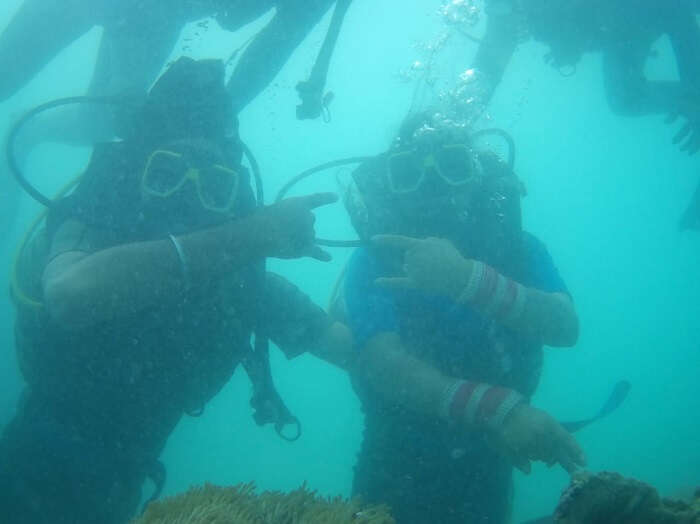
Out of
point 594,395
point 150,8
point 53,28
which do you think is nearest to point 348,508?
point 150,8

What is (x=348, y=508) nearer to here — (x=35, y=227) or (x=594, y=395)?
(x=35, y=227)

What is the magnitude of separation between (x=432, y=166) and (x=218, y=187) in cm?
183

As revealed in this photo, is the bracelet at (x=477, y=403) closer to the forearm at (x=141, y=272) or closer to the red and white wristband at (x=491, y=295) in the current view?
the red and white wristband at (x=491, y=295)

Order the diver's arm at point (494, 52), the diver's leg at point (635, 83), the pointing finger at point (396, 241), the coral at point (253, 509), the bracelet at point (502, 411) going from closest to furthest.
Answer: the coral at point (253, 509), the bracelet at point (502, 411), the pointing finger at point (396, 241), the diver's leg at point (635, 83), the diver's arm at point (494, 52)

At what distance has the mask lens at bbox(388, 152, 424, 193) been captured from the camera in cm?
462

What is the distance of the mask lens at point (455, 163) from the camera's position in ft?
15.0

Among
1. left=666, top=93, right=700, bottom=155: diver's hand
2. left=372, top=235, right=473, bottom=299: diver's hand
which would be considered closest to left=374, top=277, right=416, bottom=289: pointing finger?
→ left=372, top=235, right=473, bottom=299: diver's hand

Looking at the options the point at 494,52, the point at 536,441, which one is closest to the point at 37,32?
the point at 536,441

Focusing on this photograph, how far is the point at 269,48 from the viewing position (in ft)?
20.0

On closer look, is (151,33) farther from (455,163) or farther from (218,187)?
(455,163)

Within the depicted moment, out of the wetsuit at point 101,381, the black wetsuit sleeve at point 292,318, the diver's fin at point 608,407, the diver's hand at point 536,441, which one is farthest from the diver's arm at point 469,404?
the wetsuit at point 101,381

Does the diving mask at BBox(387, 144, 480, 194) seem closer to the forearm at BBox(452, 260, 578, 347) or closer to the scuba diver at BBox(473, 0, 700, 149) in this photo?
the forearm at BBox(452, 260, 578, 347)

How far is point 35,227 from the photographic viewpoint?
15.6 feet

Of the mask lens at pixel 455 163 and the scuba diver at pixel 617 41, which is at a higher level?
the scuba diver at pixel 617 41
